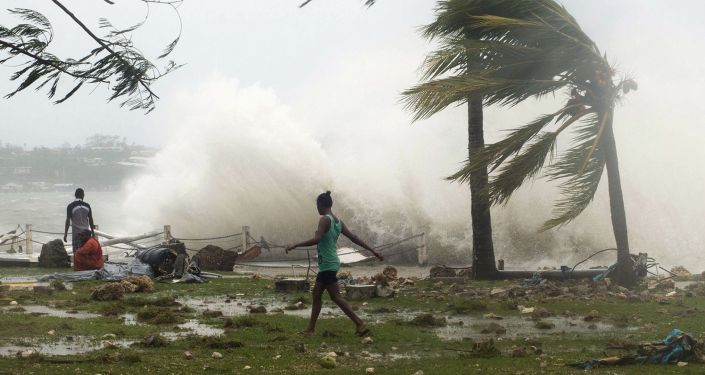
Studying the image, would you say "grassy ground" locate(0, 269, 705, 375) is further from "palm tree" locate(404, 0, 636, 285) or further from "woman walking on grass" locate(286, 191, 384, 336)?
"palm tree" locate(404, 0, 636, 285)

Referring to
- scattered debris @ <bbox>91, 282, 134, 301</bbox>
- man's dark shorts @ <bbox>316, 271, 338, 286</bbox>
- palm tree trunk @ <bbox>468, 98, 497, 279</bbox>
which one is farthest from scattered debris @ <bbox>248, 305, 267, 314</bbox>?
palm tree trunk @ <bbox>468, 98, 497, 279</bbox>

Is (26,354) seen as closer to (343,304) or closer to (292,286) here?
(343,304)

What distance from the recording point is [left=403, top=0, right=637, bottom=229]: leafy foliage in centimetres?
1500

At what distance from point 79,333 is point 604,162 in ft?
31.3

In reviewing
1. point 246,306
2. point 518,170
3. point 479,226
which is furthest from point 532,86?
point 246,306

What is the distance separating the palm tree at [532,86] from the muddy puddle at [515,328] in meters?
3.07

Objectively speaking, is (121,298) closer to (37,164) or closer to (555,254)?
(555,254)

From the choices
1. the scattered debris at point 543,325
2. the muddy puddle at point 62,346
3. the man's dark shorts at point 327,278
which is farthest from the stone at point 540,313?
the muddy puddle at point 62,346

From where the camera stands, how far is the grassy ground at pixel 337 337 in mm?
8484

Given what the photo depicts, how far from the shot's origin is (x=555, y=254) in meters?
30.5

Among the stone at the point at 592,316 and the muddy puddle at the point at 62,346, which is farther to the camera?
the stone at the point at 592,316

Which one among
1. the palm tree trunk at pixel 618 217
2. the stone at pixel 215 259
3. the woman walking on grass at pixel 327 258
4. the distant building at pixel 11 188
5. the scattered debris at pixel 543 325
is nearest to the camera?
the woman walking on grass at pixel 327 258

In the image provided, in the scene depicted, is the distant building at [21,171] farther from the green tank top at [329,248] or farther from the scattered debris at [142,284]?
the green tank top at [329,248]

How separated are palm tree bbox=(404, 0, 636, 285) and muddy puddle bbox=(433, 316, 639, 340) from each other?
3.07m
